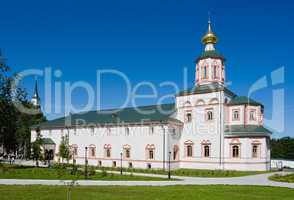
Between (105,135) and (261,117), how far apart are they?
19629 millimetres

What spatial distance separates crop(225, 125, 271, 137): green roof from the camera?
113 ft

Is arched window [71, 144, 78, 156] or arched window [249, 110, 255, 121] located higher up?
arched window [249, 110, 255, 121]

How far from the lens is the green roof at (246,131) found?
113 feet

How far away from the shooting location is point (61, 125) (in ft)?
154

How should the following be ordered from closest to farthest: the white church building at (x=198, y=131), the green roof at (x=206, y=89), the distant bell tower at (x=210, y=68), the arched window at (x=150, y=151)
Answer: the white church building at (x=198, y=131)
the green roof at (x=206, y=89)
the arched window at (x=150, y=151)
the distant bell tower at (x=210, y=68)

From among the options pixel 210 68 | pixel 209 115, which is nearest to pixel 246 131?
pixel 209 115

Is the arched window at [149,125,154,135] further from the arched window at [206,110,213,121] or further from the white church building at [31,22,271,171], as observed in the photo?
the arched window at [206,110,213,121]

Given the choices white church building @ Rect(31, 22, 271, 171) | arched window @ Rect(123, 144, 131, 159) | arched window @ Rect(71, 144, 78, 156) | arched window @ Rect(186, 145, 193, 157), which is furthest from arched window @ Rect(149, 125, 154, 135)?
arched window @ Rect(71, 144, 78, 156)

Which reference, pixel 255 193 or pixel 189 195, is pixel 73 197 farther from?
pixel 255 193

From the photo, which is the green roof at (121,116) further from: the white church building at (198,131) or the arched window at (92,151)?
the arched window at (92,151)

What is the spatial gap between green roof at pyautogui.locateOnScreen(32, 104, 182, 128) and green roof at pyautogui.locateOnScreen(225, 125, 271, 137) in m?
6.12

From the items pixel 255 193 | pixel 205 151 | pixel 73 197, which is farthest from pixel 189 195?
pixel 205 151

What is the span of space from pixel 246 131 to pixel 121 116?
1594 cm

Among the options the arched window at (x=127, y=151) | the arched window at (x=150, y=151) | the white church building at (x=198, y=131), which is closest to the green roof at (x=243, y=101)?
the white church building at (x=198, y=131)
